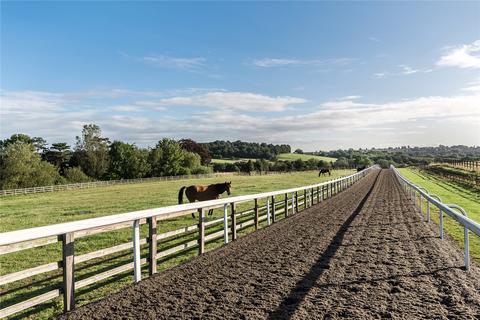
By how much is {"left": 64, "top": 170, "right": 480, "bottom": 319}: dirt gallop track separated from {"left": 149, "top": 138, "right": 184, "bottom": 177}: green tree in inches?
2546

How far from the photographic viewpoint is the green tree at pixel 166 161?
7225cm

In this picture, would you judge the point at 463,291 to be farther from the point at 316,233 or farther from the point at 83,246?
the point at 83,246

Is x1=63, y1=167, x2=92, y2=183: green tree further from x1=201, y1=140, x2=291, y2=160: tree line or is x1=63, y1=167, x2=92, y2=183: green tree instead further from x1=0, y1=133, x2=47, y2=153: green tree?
x1=201, y1=140, x2=291, y2=160: tree line

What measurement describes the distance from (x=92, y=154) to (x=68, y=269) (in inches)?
2776

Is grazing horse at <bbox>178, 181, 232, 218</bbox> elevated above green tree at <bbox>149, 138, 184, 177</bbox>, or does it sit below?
below

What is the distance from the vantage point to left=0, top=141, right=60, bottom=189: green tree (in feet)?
151

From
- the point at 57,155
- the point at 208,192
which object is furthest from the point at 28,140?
the point at 208,192

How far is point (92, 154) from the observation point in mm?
70250

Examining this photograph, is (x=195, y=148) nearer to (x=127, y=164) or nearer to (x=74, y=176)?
(x=127, y=164)

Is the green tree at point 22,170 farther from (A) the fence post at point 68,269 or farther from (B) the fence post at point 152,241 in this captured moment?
Result: (A) the fence post at point 68,269

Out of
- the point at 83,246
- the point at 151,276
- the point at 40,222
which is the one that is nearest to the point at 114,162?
the point at 40,222

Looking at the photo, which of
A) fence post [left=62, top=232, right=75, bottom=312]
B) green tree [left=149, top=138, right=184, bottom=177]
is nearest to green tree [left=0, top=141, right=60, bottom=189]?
green tree [left=149, top=138, right=184, bottom=177]

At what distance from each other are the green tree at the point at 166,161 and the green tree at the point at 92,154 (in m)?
8.89

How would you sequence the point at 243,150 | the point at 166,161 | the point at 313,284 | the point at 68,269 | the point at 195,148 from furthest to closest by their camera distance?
the point at 243,150
the point at 195,148
the point at 166,161
the point at 313,284
the point at 68,269
